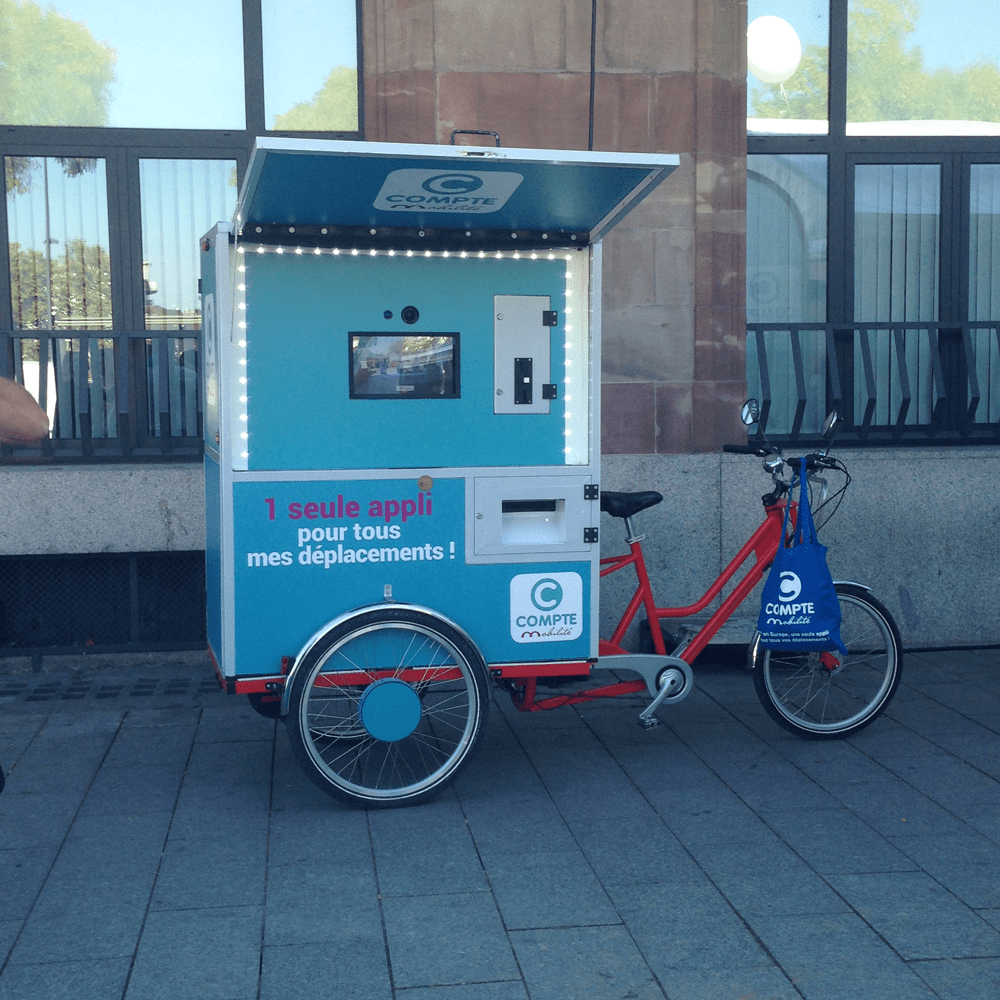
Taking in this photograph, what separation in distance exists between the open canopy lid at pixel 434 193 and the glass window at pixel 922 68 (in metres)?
3.72

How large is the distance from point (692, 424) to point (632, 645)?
4.96 ft

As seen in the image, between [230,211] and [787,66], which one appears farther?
[787,66]

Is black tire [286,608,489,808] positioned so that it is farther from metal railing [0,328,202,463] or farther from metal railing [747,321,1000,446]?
metal railing [747,321,1000,446]

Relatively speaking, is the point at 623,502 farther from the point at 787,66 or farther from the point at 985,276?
the point at 985,276

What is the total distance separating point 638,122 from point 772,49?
48.5 inches

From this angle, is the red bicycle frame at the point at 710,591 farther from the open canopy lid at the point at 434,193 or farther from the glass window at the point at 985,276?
the glass window at the point at 985,276

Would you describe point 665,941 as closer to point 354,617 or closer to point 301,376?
point 354,617

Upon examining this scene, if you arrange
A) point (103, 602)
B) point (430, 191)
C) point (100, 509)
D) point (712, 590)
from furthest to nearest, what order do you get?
1. point (103, 602)
2. point (100, 509)
3. point (712, 590)
4. point (430, 191)

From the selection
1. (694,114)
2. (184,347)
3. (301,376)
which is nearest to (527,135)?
(694,114)

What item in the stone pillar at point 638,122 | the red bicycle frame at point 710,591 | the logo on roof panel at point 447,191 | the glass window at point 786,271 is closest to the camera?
the logo on roof panel at point 447,191

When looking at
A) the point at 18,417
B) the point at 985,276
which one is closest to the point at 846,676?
the point at 985,276

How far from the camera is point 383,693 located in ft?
14.8

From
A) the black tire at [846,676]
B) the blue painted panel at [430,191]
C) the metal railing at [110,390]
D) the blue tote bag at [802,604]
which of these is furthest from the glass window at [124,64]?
the black tire at [846,676]

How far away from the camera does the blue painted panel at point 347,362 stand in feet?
14.9
